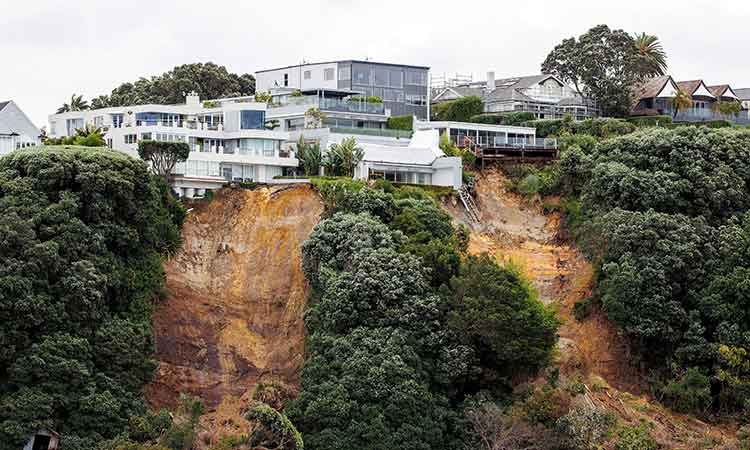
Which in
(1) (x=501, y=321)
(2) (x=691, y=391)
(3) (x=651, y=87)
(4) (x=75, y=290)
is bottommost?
(2) (x=691, y=391)

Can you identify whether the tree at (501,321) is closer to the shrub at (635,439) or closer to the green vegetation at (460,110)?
the shrub at (635,439)

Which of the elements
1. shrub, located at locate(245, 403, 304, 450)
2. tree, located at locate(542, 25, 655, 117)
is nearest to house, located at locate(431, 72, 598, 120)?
tree, located at locate(542, 25, 655, 117)

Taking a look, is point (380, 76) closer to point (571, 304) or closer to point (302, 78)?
point (302, 78)

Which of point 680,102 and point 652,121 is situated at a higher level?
point 680,102

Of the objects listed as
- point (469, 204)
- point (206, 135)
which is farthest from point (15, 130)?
point (469, 204)

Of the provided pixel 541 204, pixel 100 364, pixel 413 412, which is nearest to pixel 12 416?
pixel 100 364

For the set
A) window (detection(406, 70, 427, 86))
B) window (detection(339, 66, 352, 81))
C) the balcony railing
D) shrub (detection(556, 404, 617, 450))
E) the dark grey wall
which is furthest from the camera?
window (detection(406, 70, 427, 86))

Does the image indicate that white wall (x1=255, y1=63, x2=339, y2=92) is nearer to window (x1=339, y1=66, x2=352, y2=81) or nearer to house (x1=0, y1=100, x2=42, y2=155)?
window (x1=339, y1=66, x2=352, y2=81)
